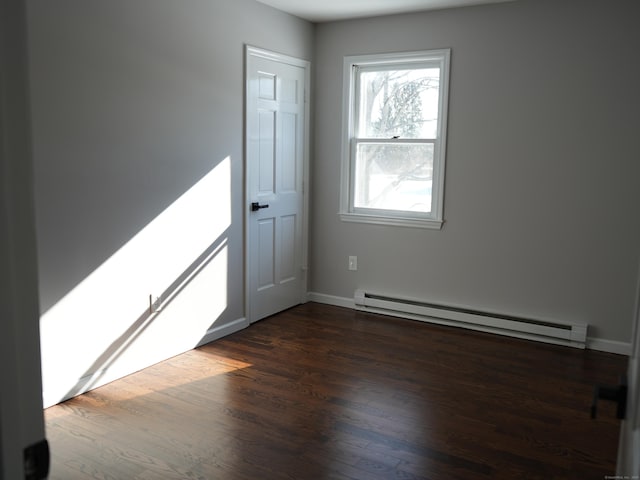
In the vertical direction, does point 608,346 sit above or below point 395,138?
below

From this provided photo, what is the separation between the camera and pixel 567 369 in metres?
3.73

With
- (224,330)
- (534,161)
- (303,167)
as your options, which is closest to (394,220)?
(303,167)

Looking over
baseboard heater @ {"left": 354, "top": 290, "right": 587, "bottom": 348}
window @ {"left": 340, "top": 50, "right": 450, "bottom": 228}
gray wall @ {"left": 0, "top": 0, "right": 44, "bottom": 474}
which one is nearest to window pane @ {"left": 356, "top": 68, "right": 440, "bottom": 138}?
window @ {"left": 340, "top": 50, "right": 450, "bottom": 228}

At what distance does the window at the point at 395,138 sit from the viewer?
454 cm

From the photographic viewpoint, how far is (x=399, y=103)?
471cm

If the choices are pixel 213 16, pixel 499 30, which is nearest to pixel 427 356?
pixel 499 30

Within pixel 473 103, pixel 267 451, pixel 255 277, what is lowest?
pixel 267 451

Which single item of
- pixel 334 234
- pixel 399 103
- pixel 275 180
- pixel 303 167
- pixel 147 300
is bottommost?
pixel 147 300

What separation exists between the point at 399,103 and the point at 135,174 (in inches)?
93.4

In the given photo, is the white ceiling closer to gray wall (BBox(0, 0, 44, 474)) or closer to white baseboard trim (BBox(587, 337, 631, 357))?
white baseboard trim (BBox(587, 337, 631, 357))

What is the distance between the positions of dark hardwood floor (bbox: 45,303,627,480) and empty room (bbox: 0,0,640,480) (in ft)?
0.06

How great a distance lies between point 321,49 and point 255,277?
6.94ft

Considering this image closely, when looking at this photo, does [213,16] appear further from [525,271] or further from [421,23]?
[525,271]

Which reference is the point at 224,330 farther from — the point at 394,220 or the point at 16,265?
the point at 16,265
